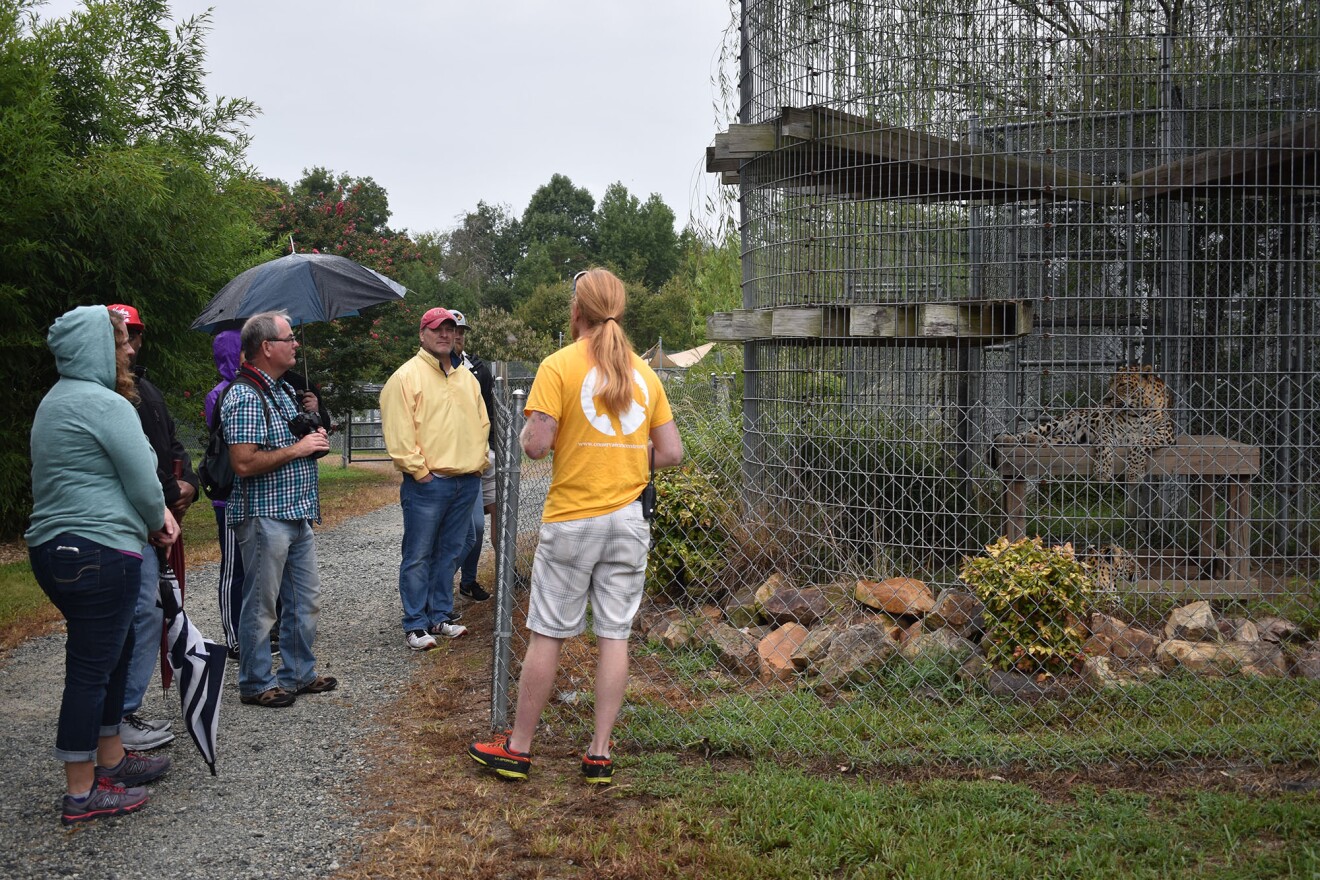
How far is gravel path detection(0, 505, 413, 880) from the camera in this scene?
3.61m

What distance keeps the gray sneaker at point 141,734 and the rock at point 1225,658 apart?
4.59 meters

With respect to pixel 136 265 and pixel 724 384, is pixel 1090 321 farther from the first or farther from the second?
pixel 136 265

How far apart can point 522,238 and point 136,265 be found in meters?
63.3

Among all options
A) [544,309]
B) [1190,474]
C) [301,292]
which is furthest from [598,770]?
[544,309]

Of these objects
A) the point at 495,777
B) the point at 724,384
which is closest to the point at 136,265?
the point at 724,384

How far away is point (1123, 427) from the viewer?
6.42m

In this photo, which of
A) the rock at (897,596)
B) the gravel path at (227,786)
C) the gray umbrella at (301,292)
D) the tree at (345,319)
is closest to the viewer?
the gravel path at (227,786)

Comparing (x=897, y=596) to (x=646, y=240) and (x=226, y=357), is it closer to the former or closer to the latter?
(x=226, y=357)

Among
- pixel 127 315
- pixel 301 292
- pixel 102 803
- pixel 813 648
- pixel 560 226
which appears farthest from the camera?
pixel 560 226

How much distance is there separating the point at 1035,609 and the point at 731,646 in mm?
1506

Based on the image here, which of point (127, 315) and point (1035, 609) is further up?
point (127, 315)

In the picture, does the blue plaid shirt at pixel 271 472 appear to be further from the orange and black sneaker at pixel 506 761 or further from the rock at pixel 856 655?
the rock at pixel 856 655

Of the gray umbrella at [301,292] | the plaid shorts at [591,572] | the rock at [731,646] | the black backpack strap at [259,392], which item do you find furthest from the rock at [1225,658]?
the gray umbrella at [301,292]

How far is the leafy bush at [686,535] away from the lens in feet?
20.5
